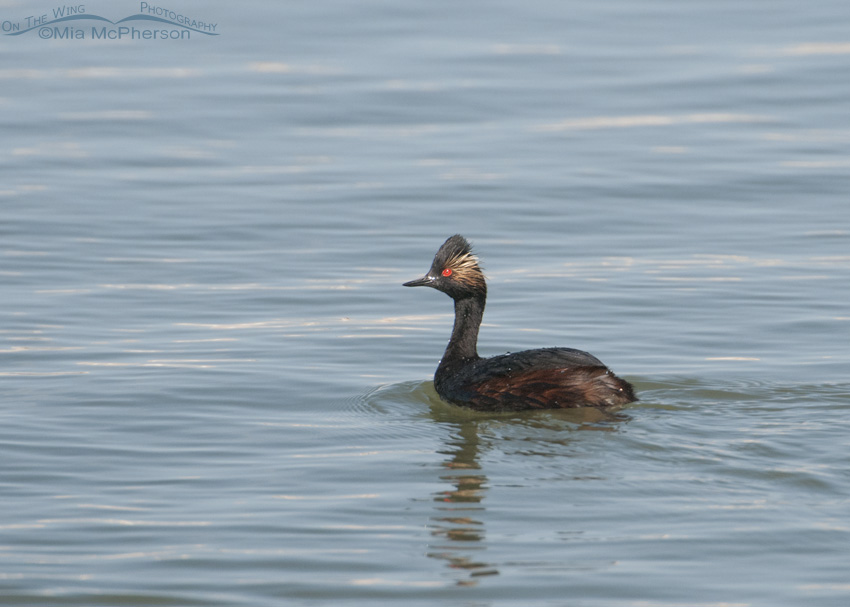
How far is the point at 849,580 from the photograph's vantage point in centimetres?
668

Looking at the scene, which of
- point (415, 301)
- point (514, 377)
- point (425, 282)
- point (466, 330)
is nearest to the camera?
point (514, 377)

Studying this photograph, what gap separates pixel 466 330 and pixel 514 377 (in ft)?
4.09

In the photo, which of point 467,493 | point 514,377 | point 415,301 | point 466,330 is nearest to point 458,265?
point 466,330

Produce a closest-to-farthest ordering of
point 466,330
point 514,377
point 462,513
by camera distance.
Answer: point 462,513 → point 514,377 → point 466,330

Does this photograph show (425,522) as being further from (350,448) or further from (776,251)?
(776,251)

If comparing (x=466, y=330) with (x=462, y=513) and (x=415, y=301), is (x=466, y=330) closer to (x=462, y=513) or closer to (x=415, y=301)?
(x=415, y=301)

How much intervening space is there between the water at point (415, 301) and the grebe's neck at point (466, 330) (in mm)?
385

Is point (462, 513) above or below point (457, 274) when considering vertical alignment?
below

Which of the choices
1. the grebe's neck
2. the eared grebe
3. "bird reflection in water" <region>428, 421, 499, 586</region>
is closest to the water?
"bird reflection in water" <region>428, 421, 499, 586</region>

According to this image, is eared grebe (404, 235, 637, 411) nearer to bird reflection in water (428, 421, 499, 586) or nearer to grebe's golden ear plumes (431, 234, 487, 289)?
grebe's golden ear plumes (431, 234, 487, 289)

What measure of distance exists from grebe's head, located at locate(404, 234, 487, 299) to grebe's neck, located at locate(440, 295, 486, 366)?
0.30 feet

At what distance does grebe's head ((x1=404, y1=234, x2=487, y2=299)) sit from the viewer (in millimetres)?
11000

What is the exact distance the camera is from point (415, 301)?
13.6m

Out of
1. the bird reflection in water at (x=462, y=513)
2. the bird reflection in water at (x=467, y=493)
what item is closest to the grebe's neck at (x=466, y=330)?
the bird reflection in water at (x=467, y=493)
